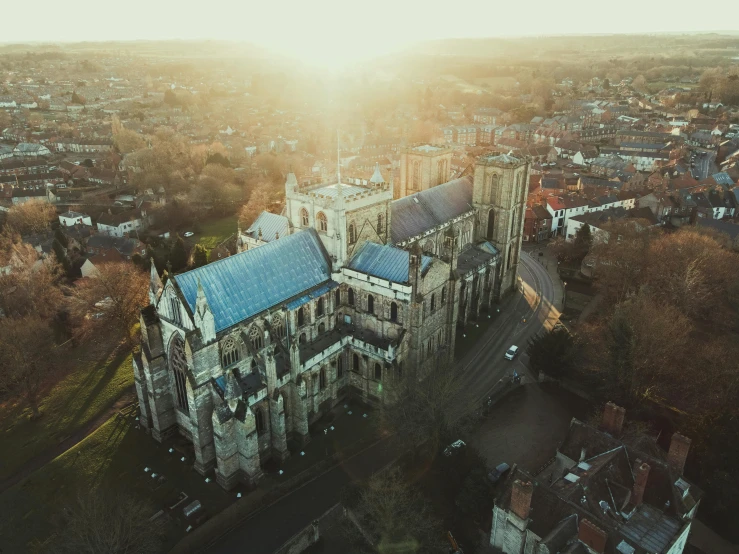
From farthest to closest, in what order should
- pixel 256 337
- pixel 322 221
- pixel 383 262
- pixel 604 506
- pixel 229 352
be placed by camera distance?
pixel 322 221 < pixel 383 262 < pixel 256 337 < pixel 229 352 < pixel 604 506

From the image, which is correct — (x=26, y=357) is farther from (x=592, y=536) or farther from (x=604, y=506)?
(x=604, y=506)

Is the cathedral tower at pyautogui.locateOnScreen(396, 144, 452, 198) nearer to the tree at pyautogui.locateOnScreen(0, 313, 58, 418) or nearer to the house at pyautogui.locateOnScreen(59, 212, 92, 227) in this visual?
the tree at pyautogui.locateOnScreen(0, 313, 58, 418)

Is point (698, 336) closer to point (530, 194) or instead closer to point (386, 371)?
point (386, 371)

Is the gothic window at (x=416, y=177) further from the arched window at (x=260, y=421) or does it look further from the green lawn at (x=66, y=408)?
the green lawn at (x=66, y=408)

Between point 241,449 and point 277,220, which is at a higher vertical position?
point 277,220

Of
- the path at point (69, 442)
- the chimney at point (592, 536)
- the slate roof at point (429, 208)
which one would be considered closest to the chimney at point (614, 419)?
the chimney at point (592, 536)

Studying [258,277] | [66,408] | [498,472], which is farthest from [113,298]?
[498,472]

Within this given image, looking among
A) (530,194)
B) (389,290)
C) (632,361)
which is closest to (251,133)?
(530,194)
